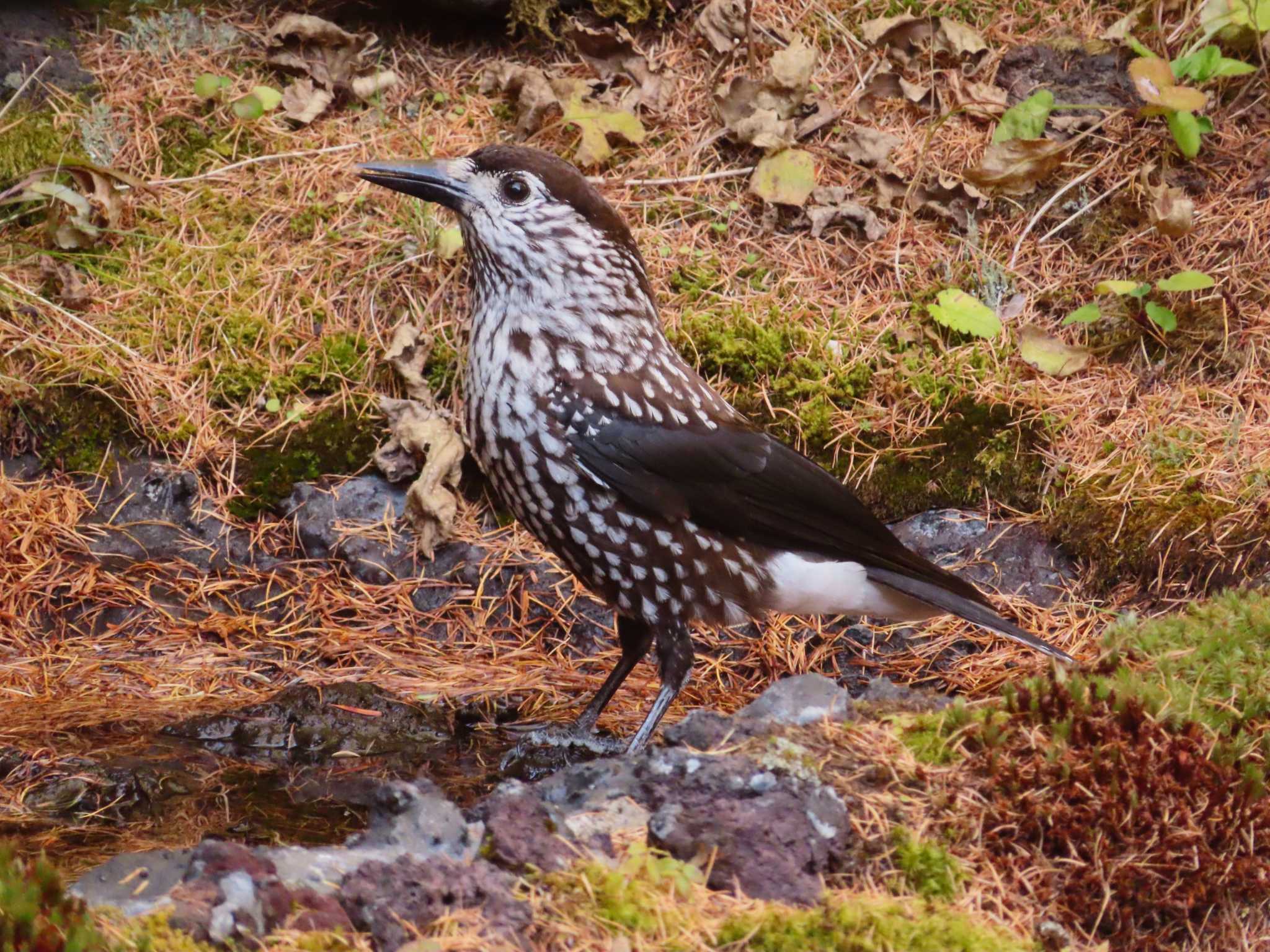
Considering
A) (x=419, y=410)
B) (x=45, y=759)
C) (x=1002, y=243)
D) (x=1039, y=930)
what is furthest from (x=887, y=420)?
(x=45, y=759)

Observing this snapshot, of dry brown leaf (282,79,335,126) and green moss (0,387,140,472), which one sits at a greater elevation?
dry brown leaf (282,79,335,126)

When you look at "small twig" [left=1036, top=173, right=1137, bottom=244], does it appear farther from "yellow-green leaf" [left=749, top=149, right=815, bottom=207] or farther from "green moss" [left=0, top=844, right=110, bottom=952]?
"green moss" [left=0, top=844, right=110, bottom=952]

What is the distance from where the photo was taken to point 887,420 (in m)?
4.69

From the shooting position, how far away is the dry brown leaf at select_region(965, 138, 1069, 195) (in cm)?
520

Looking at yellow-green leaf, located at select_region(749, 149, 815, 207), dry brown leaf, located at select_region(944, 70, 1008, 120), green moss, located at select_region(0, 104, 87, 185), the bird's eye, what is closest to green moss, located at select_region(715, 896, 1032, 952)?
the bird's eye

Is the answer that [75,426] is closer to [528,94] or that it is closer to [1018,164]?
[528,94]

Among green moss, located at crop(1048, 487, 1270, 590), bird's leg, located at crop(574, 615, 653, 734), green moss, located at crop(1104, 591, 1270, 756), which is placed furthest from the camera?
green moss, located at crop(1048, 487, 1270, 590)

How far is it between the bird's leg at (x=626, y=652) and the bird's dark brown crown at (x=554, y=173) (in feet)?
4.30

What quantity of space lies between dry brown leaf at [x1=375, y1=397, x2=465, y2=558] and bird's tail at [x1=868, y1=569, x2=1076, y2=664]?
1.64 metres

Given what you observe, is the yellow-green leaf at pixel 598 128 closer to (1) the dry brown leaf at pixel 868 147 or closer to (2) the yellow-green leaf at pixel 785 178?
(2) the yellow-green leaf at pixel 785 178

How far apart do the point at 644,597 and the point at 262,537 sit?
1.67m

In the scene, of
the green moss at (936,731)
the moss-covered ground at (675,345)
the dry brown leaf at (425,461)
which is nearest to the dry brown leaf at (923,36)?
the moss-covered ground at (675,345)

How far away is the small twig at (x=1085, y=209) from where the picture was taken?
5246mm

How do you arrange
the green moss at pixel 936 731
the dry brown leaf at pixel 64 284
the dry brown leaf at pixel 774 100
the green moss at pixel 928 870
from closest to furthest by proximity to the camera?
1. the green moss at pixel 928 870
2. the green moss at pixel 936 731
3. the dry brown leaf at pixel 64 284
4. the dry brown leaf at pixel 774 100
